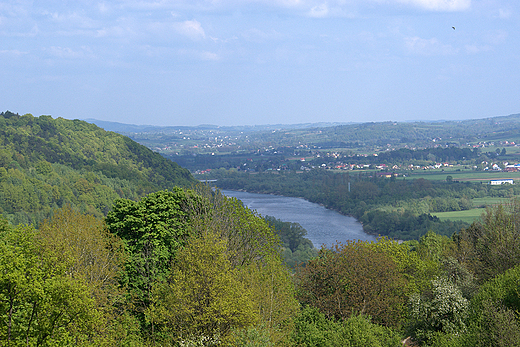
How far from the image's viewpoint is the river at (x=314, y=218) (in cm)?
10831

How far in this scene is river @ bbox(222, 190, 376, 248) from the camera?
10831cm

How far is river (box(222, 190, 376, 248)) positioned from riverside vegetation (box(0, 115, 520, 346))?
6647 centimetres

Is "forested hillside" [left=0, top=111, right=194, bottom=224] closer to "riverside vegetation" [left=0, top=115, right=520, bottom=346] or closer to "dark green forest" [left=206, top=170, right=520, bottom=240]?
"riverside vegetation" [left=0, top=115, right=520, bottom=346]

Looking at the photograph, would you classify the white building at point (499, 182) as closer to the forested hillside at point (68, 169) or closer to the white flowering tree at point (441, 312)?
the forested hillside at point (68, 169)

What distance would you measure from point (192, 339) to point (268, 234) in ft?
36.4

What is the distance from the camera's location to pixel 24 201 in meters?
82.5

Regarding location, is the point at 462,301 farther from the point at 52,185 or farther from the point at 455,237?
the point at 52,185

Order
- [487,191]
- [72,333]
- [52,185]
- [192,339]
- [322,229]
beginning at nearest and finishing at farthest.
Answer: [72,333] < [192,339] < [52,185] < [322,229] < [487,191]

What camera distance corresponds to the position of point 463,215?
127938mm

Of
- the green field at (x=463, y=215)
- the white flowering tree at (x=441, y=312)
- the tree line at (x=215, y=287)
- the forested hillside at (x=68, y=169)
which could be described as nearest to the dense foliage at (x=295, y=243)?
the forested hillside at (x=68, y=169)

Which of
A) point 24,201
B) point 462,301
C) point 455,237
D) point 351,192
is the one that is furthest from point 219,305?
point 351,192

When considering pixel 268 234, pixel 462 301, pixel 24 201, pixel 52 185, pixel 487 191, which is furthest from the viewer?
pixel 487 191

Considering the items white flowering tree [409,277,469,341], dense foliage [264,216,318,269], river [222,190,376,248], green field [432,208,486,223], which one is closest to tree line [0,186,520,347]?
white flowering tree [409,277,469,341]

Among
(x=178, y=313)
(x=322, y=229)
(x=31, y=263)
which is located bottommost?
(x=322, y=229)
